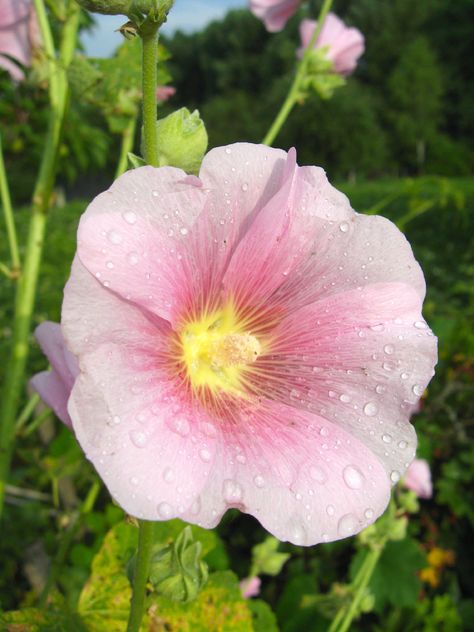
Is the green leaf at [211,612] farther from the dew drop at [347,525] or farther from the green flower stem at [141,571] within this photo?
the dew drop at [347,525]

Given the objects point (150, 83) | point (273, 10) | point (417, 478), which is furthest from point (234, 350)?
point (273, 10)

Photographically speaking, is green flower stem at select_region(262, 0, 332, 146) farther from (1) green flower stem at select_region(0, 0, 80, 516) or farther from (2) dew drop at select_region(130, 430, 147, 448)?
(2) dew drop at select_region(130, 430, 147, 448)

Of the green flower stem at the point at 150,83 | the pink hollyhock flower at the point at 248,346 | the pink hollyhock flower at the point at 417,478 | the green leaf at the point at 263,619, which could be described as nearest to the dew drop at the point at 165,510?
the pink hollyhock flower at the point at 248,346

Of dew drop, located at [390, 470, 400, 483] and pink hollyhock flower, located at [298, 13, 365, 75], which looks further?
pink hollyhock flower, located at [298, 13, 365, 75]

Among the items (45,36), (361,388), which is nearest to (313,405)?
(361,388)

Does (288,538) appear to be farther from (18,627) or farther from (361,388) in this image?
(18,627)

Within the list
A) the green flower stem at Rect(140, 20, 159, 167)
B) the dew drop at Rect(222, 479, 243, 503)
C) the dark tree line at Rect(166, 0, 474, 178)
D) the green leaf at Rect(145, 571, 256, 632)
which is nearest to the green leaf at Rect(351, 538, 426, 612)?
the green leaf at Rect(145, 571, 256, 632)

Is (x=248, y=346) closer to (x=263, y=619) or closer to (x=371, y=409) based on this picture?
(x=371, y=409)
